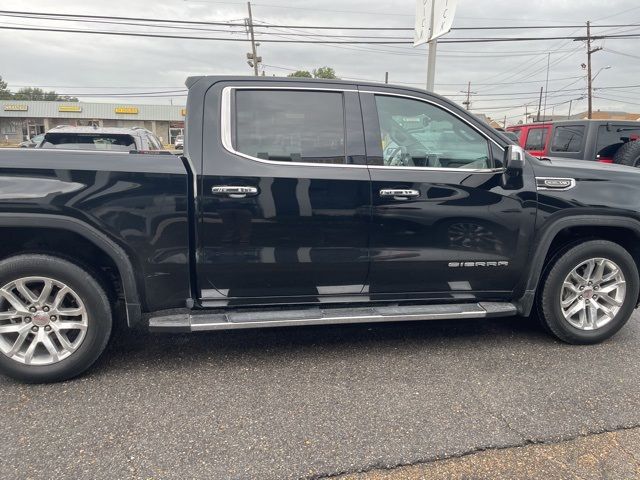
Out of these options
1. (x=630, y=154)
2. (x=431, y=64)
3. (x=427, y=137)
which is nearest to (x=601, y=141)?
(x=630, y=154)

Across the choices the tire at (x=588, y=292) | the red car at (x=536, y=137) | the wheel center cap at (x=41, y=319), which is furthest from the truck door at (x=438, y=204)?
the red car at (x=536, y=137)

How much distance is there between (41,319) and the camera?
10.0 ft

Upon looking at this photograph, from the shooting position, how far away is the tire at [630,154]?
331 inches

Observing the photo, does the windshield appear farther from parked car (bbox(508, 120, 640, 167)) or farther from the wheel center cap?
parked car (bbox(508, 120, 640, 167))

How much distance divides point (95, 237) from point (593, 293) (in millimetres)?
3625

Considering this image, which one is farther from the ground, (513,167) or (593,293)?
(513,167)

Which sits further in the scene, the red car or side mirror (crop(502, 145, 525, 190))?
the red car

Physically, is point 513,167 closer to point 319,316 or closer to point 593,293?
point 593,293

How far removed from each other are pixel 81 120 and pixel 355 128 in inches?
2225

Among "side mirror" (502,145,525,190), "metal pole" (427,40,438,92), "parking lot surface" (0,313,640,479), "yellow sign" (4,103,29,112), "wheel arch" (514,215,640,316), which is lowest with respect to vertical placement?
"parking lot surface" (0,313,640,479)

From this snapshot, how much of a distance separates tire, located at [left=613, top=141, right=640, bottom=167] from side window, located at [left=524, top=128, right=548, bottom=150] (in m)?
1.70

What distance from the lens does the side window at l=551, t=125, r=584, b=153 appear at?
914cm

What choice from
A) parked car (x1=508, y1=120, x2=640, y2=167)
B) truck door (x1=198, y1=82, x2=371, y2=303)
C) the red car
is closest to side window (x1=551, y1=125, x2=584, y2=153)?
parked car (x1=508, y1=120, x2=640, y2=167)

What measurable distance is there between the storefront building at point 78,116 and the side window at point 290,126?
168 feet
